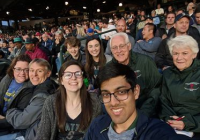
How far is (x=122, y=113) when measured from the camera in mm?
1204

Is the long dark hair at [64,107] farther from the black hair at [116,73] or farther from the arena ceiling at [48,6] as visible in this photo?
the arena ceiling at [48,6]

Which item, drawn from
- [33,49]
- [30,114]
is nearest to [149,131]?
[30,114]

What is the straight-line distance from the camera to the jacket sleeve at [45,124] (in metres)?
1.85

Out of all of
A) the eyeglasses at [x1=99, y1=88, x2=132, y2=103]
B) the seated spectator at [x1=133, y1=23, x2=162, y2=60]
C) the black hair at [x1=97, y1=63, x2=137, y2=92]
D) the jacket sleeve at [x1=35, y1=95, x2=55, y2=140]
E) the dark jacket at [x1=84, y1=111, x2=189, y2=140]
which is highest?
the seated spectator at [x1=133, y1=23, x2=162, y2=60]

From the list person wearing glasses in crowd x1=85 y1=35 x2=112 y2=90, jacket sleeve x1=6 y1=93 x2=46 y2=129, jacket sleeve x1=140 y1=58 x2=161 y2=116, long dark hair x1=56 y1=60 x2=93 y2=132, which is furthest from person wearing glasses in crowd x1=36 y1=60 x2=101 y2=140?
person wearing glasses in crowd x1=85 y1=35 x2=112 y2=90

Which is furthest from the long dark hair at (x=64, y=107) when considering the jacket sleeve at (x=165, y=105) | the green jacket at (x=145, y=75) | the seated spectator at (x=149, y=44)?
the seated spectator at (x=149, y=44)

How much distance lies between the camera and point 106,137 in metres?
1.26

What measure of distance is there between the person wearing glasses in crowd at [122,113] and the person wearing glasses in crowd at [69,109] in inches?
21.8

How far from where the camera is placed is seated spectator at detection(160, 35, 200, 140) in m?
1.81

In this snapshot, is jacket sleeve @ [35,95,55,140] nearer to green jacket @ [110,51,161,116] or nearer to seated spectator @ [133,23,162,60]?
green jacket @ [110,51,161,116]

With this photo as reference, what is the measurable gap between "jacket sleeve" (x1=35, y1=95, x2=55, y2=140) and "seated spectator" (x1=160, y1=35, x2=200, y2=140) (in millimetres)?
1191

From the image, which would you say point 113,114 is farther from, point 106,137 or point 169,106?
point 169,106

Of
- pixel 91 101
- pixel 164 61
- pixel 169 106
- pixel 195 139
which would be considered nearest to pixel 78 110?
pixel 91 101

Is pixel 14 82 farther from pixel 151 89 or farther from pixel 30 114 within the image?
pixel 151 89
